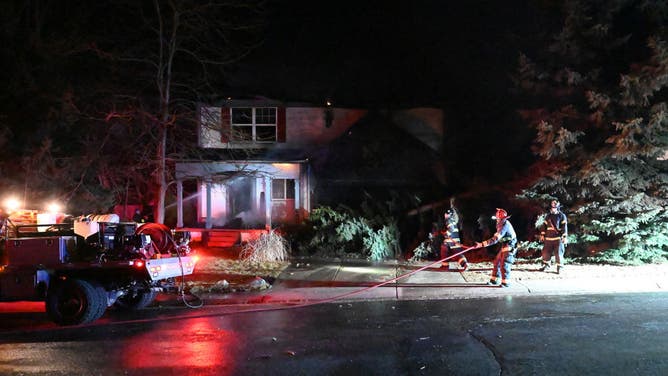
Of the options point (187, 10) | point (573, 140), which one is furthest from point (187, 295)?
point (573, 140)

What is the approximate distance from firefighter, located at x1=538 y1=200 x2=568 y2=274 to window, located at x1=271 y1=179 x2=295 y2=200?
33.8 ft

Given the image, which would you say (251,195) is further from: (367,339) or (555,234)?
(367,339)

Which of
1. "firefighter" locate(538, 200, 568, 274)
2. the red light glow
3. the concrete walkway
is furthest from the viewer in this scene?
"firefighter" locate(538, 200, 568, 274)

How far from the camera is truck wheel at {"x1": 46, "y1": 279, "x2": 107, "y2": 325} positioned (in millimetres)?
8633

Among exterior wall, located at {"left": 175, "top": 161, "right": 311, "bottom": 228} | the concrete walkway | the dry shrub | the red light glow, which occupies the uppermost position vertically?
exterior wall, located at {"left": 175, "top": 161, "right": 311, "bottom": 228}

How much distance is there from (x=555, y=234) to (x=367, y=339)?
21.8ft

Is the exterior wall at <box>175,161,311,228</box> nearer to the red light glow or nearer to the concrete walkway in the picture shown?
the concrete walkway

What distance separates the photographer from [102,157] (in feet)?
50.3

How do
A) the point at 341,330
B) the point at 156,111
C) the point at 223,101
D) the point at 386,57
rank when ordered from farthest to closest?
the point at 386,57, the point at 223,101, the point at 156,111, the point at 341,330

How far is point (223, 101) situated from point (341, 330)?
1356 centimetres

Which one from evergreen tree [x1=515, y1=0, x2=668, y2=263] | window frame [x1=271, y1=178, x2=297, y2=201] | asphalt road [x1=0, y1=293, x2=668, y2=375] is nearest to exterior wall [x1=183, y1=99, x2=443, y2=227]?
window frame [x1=271, y1=178, x2=297, y2=201]

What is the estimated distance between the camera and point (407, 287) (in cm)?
1106

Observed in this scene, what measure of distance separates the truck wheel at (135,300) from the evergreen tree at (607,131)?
9.07 meters

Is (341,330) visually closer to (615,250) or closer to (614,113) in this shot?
(615,250)
